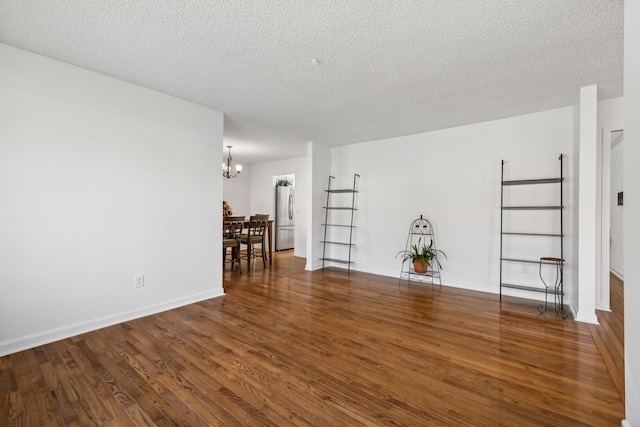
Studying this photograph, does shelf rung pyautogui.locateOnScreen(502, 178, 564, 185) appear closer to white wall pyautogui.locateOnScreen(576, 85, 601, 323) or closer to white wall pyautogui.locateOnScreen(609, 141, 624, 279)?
white wall pyautogui.locateOnScreen(576, 85, 601, 323)

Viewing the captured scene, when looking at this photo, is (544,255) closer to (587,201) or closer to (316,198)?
(587,201)

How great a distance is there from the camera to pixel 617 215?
495cm

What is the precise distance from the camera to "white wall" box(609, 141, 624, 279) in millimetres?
4899

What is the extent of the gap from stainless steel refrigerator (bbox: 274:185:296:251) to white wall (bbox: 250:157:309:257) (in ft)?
0.52

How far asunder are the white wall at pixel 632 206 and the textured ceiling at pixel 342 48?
1.98 ft

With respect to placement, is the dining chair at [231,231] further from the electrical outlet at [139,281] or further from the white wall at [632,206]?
the white wall at [632,206]

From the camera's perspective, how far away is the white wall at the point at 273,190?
23.1 ft

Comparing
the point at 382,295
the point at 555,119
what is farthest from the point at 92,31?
the point at 555,119

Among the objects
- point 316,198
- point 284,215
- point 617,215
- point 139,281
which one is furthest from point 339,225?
point 617,215

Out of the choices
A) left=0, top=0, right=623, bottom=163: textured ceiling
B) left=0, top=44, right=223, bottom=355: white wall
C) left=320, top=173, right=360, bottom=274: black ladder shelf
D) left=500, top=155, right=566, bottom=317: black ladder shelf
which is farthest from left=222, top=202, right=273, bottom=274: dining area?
left=500, top=155, right=566, bottom=317: black ladder shelf

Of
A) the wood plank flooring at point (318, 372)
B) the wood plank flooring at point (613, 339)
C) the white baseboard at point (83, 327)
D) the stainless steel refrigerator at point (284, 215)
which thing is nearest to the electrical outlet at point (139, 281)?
the white baseboard at point (83, 327)

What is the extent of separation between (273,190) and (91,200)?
5.05 m

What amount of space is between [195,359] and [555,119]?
185 inches

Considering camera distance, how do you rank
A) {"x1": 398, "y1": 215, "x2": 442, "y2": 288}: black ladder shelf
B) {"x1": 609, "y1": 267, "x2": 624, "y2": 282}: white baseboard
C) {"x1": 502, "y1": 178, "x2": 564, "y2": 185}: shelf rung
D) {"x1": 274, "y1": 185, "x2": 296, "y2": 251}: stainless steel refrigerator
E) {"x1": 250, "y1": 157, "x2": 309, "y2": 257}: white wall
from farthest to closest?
{"x1": 274, "y1": 185, "x2": 296, "y2": 251}: stainless steel refrigerator, {"x1": 250, "y1": 157, "x2": 309, "y2": 257}: white wall, {"x1": 609, "y1": 267, "x2": 624, "y2": 282}: white baseboard, {"x1": 398, "y1": 215, "x2": 442, "y2": 288}: black ladder shelf, {"x1": 502, "y1": 178, "x2": 564, "y2": 185}: shelf rung
